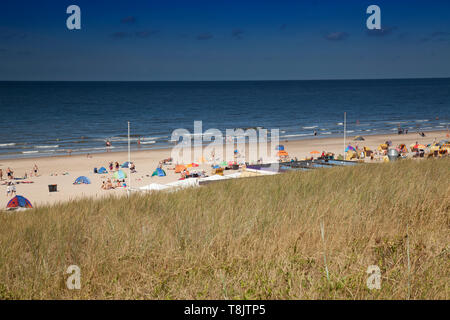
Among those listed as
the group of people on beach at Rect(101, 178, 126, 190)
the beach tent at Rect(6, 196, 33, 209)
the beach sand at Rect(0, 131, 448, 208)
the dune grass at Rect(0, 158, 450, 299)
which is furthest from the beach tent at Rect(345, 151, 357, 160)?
the dune grass at Rect(0, 158, 450, 299)

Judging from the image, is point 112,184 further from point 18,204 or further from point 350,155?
point 350,155

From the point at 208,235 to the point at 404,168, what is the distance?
16.5ft

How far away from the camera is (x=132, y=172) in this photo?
93.2ft

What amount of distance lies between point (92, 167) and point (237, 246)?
2913cm

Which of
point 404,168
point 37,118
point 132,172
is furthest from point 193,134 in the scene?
point 404,168

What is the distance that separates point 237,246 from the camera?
3777 mm

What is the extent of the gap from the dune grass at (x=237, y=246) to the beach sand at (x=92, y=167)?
11.6 metres

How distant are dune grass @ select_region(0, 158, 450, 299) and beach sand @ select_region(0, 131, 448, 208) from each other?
1156 cm

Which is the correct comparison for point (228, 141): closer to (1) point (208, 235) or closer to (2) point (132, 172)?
(2) point (132, 172)

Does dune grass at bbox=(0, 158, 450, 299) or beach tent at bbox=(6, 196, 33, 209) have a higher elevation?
dune grass at bbox=(0, 158, 450, 299)

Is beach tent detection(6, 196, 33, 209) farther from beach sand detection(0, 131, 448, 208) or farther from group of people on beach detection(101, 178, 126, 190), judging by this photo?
group of people on beach detection(101, 178, 126, 190)

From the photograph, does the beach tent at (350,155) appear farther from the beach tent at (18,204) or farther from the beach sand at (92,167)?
the beach tent at (18,204)

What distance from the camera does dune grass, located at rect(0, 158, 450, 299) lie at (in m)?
3.15

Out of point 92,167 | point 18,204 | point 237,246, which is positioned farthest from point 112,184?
point 237,246
